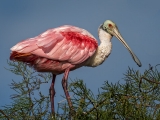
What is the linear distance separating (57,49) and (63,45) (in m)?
0.19

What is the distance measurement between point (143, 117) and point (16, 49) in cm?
314

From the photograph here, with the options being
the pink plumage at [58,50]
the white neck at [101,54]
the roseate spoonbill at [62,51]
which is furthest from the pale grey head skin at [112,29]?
the pink plumage at [58,50]

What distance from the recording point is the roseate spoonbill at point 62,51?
7.57 m

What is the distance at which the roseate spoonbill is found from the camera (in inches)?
298

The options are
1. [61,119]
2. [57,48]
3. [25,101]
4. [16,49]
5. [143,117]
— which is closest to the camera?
[143,117]

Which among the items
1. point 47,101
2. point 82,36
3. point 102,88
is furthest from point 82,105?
point 82,36

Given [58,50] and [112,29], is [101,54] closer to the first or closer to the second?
[112,29]

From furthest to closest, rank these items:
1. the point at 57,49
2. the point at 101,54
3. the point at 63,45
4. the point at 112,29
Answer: the point at 112,29 → the point at 101,54 → the point at 63,45 → the point at 57,49

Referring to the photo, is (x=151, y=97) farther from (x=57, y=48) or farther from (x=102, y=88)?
(x=57, y=48)

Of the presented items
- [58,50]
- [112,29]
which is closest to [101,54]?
[112,29]

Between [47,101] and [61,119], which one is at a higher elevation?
[47,101]

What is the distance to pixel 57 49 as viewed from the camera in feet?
25.9

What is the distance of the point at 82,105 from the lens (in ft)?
16.4

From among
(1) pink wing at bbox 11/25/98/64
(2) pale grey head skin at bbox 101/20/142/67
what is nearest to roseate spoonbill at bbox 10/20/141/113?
(1) pink wing at bbox 11/25/98/64
